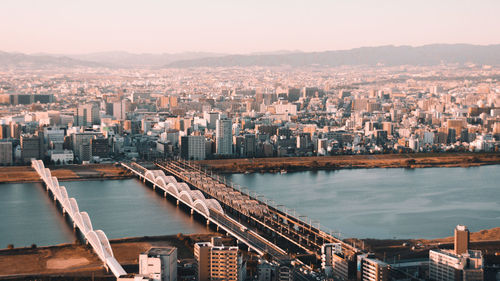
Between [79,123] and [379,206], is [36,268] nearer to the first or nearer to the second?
[379,206]

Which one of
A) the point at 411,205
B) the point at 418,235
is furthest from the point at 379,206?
the point at 418,235

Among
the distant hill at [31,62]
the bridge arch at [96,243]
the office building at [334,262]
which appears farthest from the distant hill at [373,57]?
the office building at [334,262]

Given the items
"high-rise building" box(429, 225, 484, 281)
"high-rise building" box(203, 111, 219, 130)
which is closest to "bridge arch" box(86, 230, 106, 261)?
"high-rise building" box(429, 225, 484, 281)

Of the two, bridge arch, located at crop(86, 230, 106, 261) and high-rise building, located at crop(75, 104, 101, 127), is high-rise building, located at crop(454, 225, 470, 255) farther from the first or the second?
high-rise building, located at crop(75, 104, 101, 127)

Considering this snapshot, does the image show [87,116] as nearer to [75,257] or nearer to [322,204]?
[322,204]

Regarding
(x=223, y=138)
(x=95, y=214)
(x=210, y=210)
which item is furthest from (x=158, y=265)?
(x=223, y=138)
